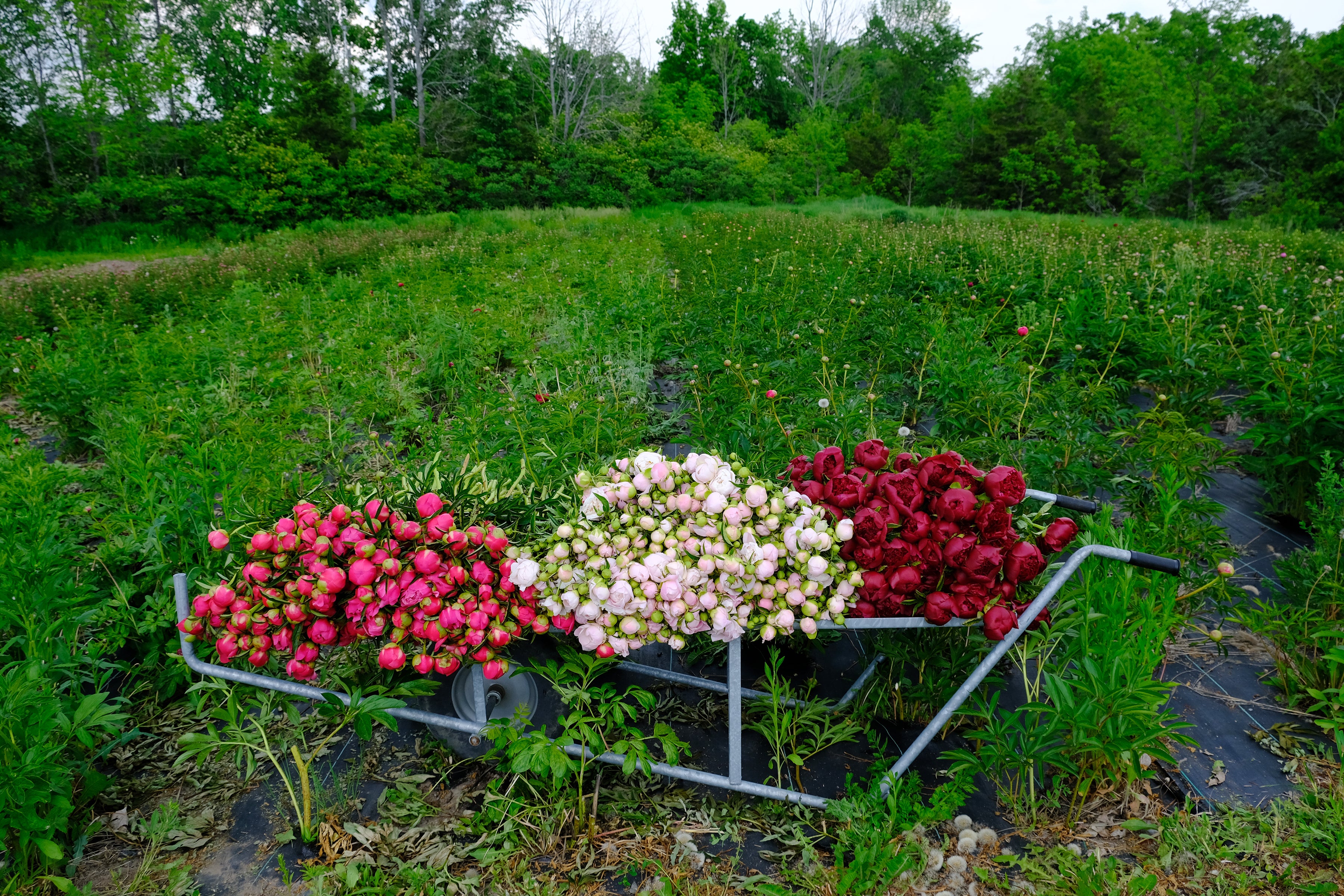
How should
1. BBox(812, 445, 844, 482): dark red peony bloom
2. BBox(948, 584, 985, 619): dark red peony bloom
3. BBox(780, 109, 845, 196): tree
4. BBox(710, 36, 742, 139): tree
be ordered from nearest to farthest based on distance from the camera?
BBox(948, 584, 985, 619): dark red peony bloom, BBox(812, 445, 844, 482): dark red peony bloom, BBox(780, 109, 845, 196): tree, BBox(710, 36, 742, 139): tree

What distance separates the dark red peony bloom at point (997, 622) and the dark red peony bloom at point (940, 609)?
0.25 feet

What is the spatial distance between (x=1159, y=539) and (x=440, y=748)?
8.56 feet

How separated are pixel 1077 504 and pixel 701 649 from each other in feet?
4.04

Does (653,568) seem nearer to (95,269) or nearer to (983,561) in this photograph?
(983,561)

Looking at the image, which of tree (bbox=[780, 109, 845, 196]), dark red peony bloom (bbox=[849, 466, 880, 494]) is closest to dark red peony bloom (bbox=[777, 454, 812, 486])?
dark red peony bloom (bbox=[849, 466, 880, 494])

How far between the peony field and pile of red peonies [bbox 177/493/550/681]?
0.01 metres

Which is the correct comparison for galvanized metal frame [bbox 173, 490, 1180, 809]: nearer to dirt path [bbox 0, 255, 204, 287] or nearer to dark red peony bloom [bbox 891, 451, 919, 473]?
dark red peony bloom [bbox 891, 451, 919, 473]

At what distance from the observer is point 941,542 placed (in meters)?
1.77

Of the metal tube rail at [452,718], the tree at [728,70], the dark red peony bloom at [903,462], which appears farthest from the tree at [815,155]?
the metal tube rail at [452,718]

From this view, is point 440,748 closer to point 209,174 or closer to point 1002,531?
point 1002,531

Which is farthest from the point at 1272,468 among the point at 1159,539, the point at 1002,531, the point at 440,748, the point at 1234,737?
the point at 440,748

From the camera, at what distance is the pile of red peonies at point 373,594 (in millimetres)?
1776

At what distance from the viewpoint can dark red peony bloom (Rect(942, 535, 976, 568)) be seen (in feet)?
5.60

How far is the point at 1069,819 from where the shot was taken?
6.40 ft
